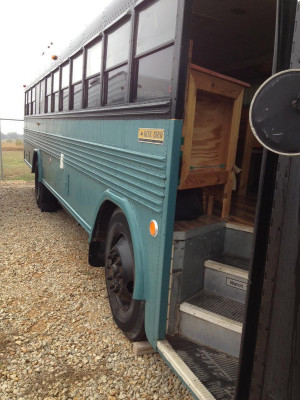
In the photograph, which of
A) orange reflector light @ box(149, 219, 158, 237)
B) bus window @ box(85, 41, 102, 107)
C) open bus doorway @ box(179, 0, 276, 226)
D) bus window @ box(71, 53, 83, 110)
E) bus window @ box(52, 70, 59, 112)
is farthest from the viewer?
bus window @ box(52, 70, 59, 112)

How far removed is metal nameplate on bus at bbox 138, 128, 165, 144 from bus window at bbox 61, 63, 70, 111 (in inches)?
95.6

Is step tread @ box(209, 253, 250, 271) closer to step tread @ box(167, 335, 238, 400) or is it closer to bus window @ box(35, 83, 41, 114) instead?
step tread @ box(167, 335, 238, 400)

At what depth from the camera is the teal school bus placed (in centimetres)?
119

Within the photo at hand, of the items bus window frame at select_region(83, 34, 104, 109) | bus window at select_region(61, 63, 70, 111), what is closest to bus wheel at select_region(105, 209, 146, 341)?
bus window frame at select_region(83, 34, 104, 109)

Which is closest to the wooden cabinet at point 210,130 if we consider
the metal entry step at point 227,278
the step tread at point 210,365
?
the metal entry step at point 227,278

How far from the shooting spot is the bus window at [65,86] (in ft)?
14.2

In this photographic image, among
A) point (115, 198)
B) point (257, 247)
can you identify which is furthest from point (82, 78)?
point (257, 247)

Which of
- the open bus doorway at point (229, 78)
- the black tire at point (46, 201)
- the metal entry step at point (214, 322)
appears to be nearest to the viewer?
the metal entry step at point (214, 322)

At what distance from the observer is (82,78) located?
360 cm

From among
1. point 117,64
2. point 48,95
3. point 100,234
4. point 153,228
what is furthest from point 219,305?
point 48,95

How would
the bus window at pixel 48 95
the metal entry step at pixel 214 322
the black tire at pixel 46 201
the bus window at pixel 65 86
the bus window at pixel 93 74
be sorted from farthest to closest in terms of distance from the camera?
the black tire at pixel 46 201 < the bus window at pixel 48 95 < the bus window at pixel 65 86 < the bus window at pixel 93 74 < the metal entry step at pixel 214 322

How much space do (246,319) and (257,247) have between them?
28 cm

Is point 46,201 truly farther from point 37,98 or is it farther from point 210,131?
point 210,131

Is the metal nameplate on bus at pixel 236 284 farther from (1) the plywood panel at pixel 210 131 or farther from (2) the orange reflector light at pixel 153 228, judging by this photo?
(1) the plywood panel at pixel 210 131
